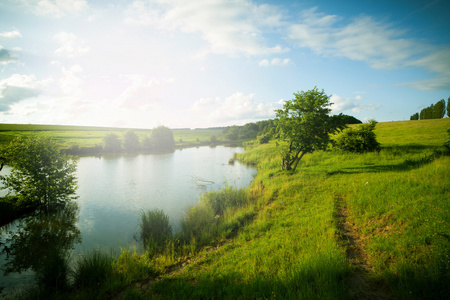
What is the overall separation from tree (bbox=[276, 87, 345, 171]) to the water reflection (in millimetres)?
18269

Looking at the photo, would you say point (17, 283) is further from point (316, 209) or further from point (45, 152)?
point (316, 209)

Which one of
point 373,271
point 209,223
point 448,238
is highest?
point 448,238

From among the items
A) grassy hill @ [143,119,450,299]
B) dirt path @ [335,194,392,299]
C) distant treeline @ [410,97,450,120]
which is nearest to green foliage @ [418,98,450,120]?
distant treeline @ [410,97,450,120]

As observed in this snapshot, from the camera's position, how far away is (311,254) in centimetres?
620

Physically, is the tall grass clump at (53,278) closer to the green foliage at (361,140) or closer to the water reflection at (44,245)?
the water reflection at (44,245)

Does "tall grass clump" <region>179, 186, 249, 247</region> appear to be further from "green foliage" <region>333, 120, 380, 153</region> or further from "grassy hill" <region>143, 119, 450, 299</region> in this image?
"green foliage" <region>333, 120, 380, 153</region>

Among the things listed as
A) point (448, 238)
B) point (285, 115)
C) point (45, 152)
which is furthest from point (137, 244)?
point (285, 115)

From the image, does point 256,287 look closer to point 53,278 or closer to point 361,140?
point 53,278

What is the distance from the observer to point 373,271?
5.16 m

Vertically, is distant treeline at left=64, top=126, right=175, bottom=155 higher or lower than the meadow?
higher

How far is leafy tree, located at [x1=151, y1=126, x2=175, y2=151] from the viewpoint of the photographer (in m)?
70.7

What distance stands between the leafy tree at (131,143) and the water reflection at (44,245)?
52.1 m

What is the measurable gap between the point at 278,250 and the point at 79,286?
8.46 m

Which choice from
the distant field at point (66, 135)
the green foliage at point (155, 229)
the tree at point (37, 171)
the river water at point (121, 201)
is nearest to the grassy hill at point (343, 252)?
the green foliage at point (155, 229)
